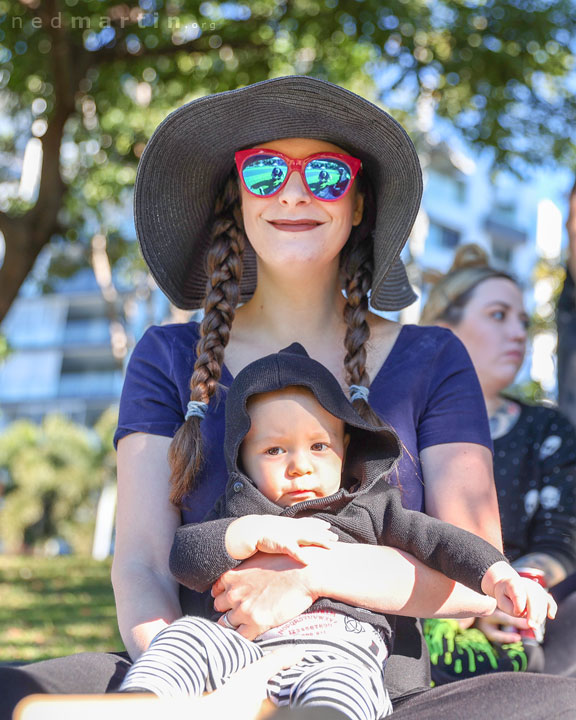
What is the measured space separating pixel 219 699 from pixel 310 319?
60.5 inches

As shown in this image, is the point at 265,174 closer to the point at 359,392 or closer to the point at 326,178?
the point at 326,178

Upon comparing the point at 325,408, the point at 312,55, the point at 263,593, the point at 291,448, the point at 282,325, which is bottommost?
the point at 263,593

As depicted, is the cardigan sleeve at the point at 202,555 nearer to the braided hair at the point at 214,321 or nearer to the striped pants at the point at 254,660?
the striped pants at the point at 254,660

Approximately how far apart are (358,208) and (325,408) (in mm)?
1016

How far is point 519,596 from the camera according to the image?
2188 millimetres

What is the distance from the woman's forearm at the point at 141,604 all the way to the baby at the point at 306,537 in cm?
9

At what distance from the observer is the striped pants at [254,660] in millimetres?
2047

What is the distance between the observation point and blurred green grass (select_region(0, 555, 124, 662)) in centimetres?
716

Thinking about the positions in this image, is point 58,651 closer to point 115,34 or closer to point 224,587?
point 224,587

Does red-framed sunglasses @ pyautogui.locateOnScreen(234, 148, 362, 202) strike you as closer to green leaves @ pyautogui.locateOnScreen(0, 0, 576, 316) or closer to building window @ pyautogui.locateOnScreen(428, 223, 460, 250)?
green leaves @ pyautogui.locateOnScreen(0, 0, 576, 316)

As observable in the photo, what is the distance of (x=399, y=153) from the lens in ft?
10.4

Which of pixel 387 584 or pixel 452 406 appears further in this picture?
pixel 452 406

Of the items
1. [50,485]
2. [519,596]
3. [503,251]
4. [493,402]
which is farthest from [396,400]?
[503,251]

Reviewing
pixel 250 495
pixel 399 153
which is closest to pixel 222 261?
pixel 399 153
